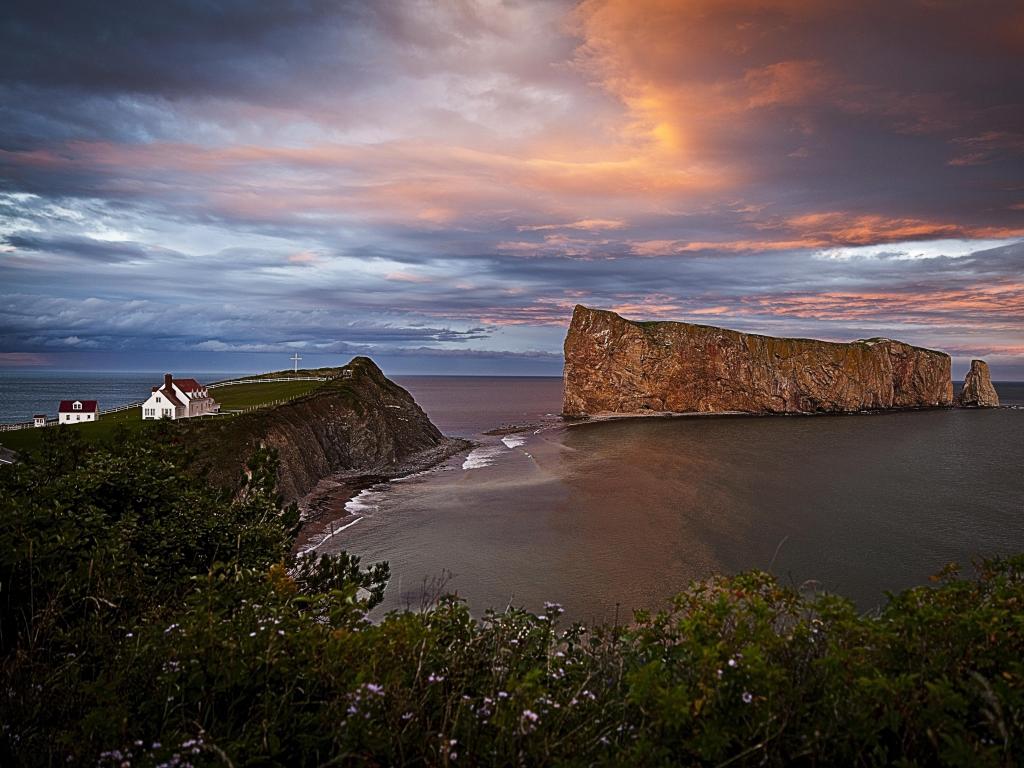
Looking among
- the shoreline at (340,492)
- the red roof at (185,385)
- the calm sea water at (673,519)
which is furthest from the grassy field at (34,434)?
the calm sea water at (673,519)

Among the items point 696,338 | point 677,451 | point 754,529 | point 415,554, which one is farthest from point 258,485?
point 696,338

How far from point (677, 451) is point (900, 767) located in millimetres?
67801

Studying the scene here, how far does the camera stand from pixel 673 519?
37.2 meters

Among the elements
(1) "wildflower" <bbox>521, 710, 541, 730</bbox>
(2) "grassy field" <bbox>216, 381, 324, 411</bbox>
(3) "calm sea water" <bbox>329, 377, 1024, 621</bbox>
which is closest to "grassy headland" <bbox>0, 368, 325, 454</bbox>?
(2) "grassy field" <bbox>216, 381, 324, 411</bbox>

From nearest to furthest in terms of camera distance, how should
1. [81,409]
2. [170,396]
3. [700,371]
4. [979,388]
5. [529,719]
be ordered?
[529,719], [170,396], [81,409], [700,371], [979,388]

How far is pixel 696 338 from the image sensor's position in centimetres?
12694

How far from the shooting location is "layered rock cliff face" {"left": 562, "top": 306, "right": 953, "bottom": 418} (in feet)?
407

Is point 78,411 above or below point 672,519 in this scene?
above

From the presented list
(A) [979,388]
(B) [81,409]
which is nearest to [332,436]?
(B) [81,409]

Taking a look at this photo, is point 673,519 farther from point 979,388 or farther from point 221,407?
point 979,388

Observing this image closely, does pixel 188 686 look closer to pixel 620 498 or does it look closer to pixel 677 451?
pixel 620 498

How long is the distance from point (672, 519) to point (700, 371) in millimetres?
96030

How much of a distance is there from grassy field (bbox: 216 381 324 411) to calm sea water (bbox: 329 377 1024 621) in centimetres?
1856

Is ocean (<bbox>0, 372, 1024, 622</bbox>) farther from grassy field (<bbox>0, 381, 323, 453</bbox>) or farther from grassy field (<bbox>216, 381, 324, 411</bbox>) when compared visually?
grassy field (<bbox>216, 381, 324, 411</bbox>)
